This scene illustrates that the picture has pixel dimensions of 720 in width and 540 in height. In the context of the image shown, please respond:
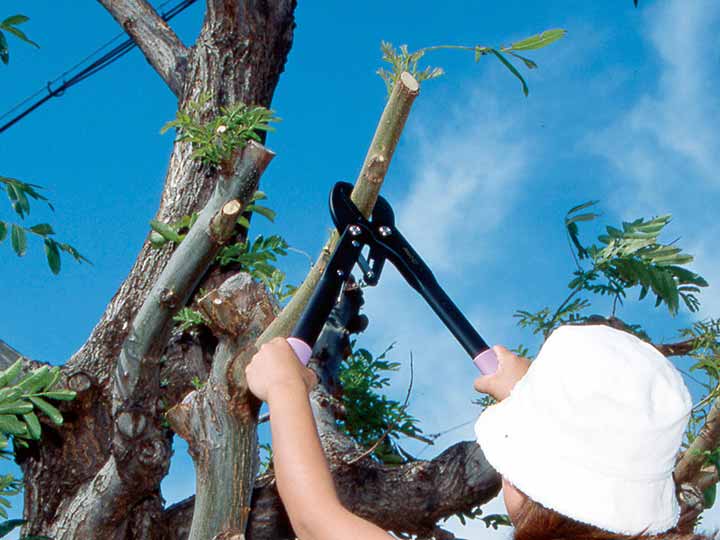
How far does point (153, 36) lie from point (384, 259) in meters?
Result: 3.77

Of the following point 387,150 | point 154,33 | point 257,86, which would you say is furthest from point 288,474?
point 154,33

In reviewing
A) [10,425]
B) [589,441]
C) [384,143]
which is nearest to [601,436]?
[589,441]

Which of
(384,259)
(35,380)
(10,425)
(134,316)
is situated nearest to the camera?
(384,259)

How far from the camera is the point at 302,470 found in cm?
192

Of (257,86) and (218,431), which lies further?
(257,86)

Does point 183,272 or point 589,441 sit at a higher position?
point 183,272

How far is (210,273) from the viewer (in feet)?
15.5

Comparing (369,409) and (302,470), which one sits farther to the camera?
(369,409)

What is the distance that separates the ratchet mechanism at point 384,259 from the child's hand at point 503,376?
0.08 ft

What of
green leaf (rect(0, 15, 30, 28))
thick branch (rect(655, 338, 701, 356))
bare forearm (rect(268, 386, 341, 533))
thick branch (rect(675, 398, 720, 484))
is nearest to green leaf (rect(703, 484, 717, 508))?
thick branch (rect(675, 398, 720, 484))

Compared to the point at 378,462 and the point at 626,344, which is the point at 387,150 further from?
the point at 378,462

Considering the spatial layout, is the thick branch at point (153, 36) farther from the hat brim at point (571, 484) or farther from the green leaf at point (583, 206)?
the hat brim at point (571, 484)

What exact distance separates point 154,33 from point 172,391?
8.33 feet

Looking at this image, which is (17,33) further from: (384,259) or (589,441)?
(589,441)
